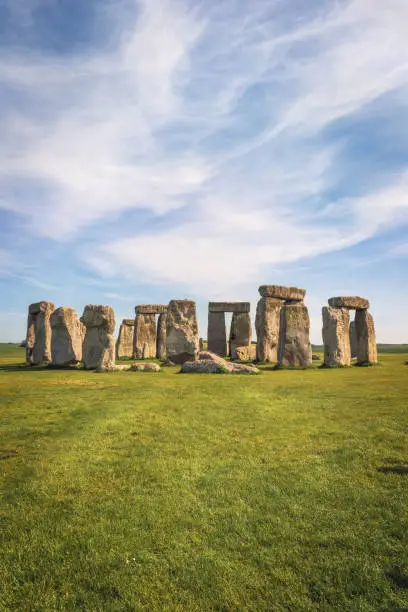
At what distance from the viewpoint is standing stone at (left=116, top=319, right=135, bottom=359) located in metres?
28.4

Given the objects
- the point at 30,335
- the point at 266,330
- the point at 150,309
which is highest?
the point at 150,309

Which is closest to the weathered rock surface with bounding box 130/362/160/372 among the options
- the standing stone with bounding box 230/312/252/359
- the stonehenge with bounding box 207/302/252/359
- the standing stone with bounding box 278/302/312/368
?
the standing stone with bounding box 278/302/312/368

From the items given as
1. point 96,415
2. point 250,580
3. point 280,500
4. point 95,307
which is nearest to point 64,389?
point 96,415

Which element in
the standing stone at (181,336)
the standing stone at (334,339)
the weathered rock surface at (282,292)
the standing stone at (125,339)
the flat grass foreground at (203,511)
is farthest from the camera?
the standing stone at (125,339)

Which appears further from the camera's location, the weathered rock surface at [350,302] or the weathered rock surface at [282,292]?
the weathered rock surface at [282,292]

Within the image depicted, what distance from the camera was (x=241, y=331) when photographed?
24.0 metres

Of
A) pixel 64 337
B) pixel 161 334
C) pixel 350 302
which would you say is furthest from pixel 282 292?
pixel 64 337

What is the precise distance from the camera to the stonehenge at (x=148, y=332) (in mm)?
25578

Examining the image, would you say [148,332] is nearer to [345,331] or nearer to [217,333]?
[217,333]

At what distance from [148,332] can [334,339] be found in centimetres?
1275

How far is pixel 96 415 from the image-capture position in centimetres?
691

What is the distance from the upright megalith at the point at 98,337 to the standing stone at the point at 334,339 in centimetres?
867

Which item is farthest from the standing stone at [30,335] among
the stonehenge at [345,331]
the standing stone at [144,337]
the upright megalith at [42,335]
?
the stonehenge at [345,331]

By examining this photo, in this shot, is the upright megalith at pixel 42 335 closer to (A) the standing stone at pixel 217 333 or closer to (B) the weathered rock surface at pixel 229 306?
(B) the weathered rock surface at pixel 229 306
